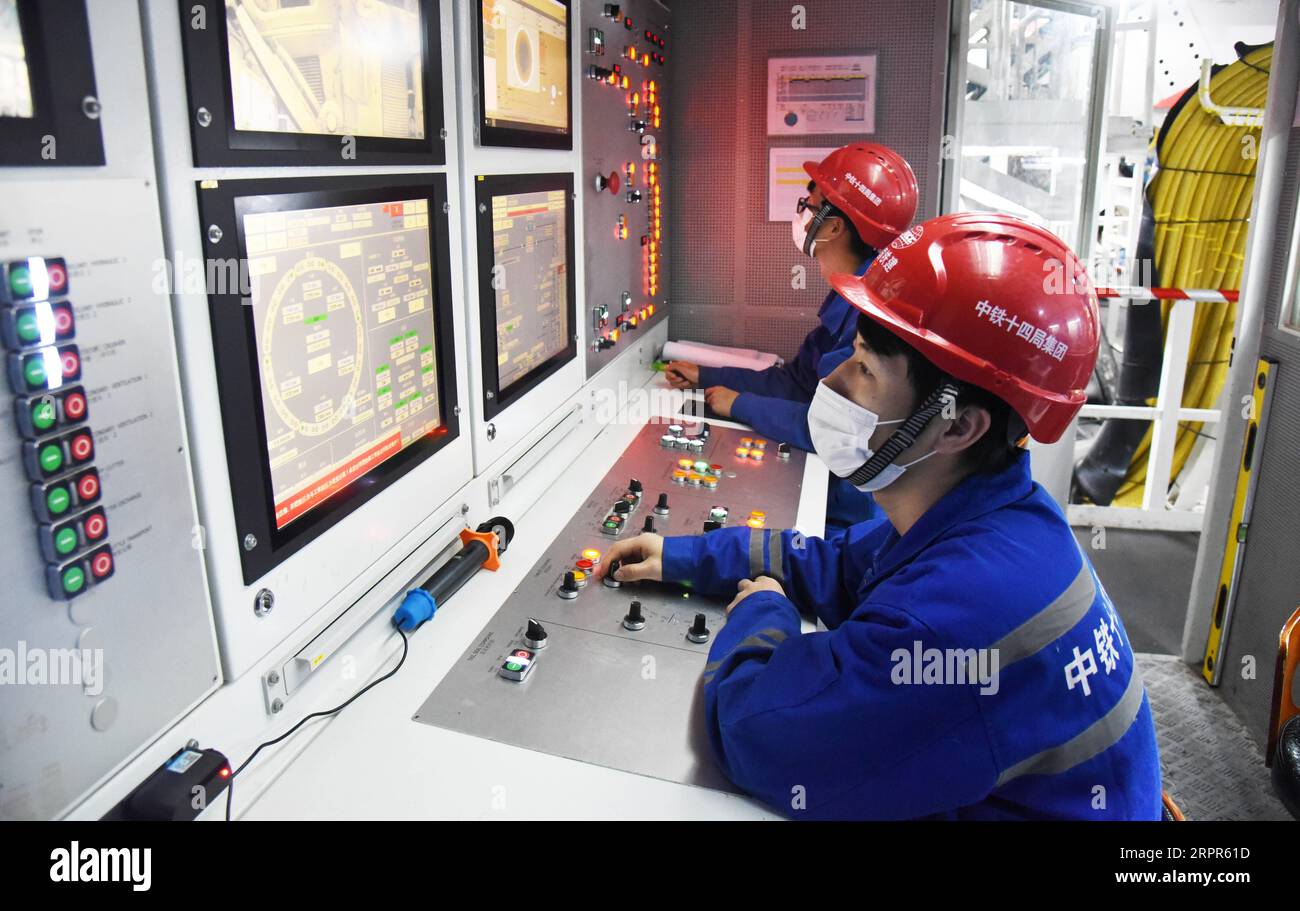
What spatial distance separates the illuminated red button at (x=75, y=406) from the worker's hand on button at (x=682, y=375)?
7.26 feet

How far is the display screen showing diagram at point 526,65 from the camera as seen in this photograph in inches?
67.0

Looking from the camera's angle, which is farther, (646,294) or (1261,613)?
(646,294)

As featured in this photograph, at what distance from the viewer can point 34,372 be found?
765mm

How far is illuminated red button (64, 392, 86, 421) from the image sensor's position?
2.63 ft

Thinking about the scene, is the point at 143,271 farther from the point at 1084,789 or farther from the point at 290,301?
the point at 1084,789

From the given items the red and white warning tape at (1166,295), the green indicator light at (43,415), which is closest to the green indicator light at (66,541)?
the green indicator light at (43,415)

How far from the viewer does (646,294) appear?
9.96ft

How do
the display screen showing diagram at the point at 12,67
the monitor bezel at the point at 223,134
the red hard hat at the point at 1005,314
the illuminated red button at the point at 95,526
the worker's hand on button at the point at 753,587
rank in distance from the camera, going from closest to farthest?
the display screen showing diagram at the point at 12,67, the illuminated red button at the point at 95,526, the monitor bezel at the point at 223,134, the red hard hat at the point at 1005,314, the worker's hand on button at the point at 753,587

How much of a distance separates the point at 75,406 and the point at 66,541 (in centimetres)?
13

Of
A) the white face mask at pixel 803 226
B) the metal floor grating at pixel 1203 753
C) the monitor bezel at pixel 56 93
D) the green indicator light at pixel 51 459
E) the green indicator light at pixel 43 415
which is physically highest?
the monitor bezel at pixel 56 93

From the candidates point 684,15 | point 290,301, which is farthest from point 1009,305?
point 684,15

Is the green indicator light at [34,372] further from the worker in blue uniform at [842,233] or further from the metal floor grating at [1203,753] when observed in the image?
the metal floor grating at [1203,753]

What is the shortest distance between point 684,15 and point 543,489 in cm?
206

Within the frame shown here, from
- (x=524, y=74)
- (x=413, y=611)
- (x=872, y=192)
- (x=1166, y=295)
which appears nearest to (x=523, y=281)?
(x=524, y=74)
